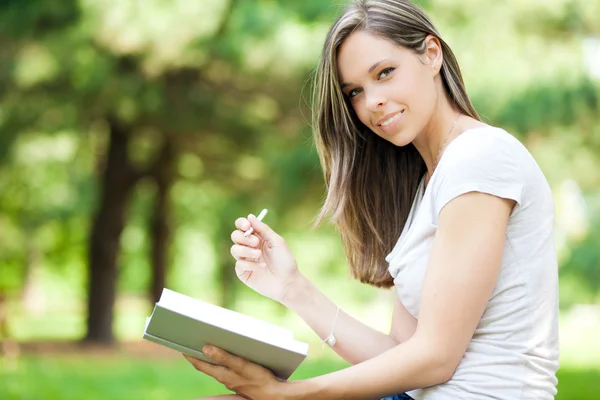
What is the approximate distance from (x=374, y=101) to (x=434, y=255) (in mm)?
401

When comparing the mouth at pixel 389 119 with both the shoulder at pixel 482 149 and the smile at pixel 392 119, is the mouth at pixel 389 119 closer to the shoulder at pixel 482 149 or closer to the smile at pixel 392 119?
the smile at pixel 392 119

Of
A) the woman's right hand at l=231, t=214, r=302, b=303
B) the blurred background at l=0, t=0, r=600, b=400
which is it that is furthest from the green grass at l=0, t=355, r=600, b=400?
the woman's right hand at l=231, t=214, r=302, b=303

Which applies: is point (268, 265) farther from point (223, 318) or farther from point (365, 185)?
point (223, 318)

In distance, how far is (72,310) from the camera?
2741 cm

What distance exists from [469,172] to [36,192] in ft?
50.0

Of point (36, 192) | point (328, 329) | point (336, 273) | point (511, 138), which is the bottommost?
point (328, 329)

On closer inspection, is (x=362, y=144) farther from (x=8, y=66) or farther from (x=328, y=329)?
(x=8, y=66)

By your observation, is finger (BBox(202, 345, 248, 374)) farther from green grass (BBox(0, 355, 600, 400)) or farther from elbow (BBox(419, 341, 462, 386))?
green grass (BBox(0, 355, 600, 400))

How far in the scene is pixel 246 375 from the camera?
61.1 inches

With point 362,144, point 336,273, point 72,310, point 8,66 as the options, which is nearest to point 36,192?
point 8,66

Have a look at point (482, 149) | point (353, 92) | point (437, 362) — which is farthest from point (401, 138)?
point (437, 362)

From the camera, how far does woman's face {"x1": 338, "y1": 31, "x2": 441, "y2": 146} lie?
177cm

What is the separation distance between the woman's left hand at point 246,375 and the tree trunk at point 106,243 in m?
9.32

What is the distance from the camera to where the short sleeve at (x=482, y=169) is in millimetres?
1545
